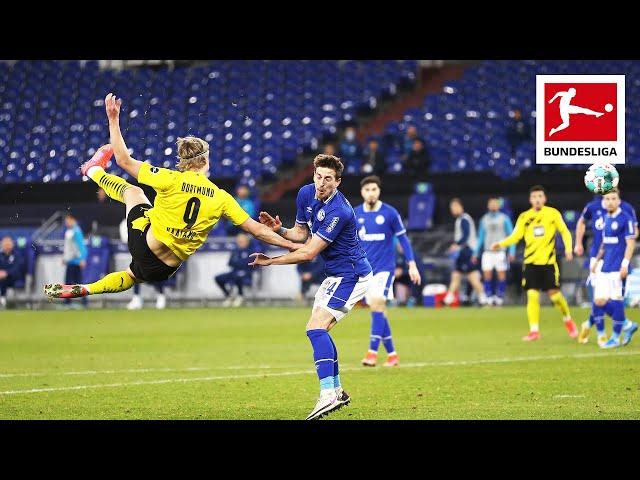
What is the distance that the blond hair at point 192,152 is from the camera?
28.5ft

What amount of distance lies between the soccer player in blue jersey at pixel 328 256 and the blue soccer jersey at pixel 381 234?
341cm

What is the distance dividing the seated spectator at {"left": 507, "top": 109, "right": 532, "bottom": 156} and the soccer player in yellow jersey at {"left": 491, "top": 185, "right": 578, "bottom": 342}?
5.78m

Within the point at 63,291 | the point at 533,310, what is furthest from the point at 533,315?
the point at 63,291

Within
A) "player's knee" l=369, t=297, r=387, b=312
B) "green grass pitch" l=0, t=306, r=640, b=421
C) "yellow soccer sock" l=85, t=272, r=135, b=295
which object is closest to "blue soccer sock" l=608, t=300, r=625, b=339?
"green grass pitch" l=0, t=306, r=640, b=421

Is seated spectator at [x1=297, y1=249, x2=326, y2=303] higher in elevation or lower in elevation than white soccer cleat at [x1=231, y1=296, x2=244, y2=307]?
higher

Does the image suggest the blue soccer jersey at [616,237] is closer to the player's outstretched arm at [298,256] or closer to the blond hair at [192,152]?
the player's outstretched arm at [298,256]

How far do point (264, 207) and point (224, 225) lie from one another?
4.59 ft

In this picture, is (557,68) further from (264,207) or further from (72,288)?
(264,207)

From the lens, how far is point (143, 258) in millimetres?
9336

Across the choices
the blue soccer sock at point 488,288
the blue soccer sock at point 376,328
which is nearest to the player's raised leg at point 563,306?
the blue soccer sock at point 376,328

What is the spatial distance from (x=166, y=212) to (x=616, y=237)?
6.76 m

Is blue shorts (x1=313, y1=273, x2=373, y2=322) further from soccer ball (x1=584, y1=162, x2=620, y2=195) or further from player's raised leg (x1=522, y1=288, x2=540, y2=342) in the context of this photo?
player's raised leg (x1=522, y1=288, x2=540, y2=342)

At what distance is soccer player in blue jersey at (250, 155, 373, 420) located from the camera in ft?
27.9

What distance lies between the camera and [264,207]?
22.2 meters
